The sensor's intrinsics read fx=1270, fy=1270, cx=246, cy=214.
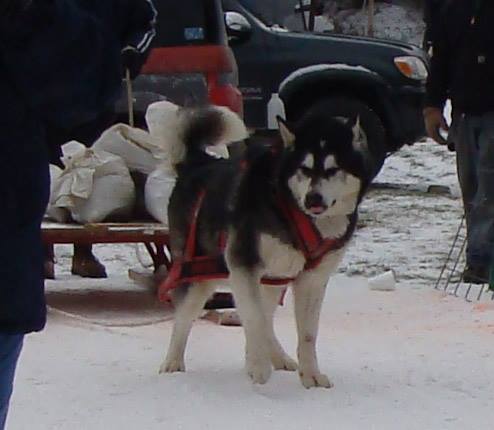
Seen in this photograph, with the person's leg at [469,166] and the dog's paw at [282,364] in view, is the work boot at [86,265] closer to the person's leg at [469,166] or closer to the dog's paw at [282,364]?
the person's leg at [469,166]

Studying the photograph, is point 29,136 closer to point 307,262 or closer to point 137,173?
point 307,262

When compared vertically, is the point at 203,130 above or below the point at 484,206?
above

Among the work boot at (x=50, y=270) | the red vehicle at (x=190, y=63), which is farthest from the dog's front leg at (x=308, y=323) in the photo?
the work boot at (x=50, y=270)

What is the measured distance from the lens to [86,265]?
7281mm

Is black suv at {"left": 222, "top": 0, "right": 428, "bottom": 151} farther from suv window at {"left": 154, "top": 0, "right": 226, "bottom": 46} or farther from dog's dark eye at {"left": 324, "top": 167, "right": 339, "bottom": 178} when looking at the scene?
dog's dark eye at {"left": 324, "top": 167, "right": 339, "bottom": 178}

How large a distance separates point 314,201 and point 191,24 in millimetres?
3302

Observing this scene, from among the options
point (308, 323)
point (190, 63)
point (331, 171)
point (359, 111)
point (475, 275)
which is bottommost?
point (359, 111)

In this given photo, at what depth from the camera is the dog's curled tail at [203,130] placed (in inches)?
191

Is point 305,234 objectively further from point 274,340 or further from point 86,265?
point 86,265

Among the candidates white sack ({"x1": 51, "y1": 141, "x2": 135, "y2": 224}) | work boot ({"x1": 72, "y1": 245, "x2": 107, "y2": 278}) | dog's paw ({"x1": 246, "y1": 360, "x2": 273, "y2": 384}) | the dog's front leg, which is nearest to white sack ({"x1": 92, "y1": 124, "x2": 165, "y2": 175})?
white sack ({"x1": 51, "y1": 141, "x2": 135, "y2": 224})

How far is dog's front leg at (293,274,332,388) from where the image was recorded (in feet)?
14.6

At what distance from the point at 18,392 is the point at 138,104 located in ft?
10.6

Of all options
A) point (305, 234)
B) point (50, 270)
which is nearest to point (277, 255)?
point (305, 234)

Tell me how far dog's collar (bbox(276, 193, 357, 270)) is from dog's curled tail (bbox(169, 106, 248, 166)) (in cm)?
56
